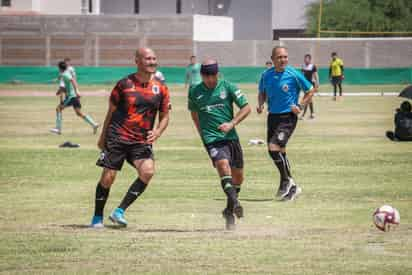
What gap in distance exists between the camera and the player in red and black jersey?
37.6 ft

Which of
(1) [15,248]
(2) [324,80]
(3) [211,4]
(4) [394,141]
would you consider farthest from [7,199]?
(3) [211,4]

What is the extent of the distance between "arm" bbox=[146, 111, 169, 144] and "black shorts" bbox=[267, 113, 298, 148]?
12.2 feet

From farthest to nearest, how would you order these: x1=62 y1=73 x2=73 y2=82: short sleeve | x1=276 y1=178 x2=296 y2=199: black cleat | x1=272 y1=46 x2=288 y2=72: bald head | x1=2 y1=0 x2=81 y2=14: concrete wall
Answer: x1=2 y1=0 x2=81 y2=14: concrete wall < x1=62 y1=73 x2=73 y2=82: short sleeve < x1=272 y1=46 x2=288 y2=72: bald head < x1=276 y1=178 x2=296 y2=199: black cleat

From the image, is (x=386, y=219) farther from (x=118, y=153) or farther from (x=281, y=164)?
(x=281, y=164)

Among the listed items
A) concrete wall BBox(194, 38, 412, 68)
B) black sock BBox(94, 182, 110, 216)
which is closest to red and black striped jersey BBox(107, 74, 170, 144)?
black sock BBox(94, 182, 110, 216)

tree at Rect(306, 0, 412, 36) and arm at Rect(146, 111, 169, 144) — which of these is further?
tree at Rect(306, 0, 412, 36)

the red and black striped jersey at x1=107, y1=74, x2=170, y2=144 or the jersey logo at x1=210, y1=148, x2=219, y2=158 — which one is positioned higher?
the red and black striped jersey at x1=107, y1=74, x2=170, y2=144

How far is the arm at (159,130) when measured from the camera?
1156 cm

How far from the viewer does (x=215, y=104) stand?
479 inches

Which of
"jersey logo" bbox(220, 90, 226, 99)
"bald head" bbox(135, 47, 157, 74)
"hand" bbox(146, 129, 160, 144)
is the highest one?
"bald head" bbox(135, 47, 157, 74)

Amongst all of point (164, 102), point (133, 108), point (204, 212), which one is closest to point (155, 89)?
point (164, 102)

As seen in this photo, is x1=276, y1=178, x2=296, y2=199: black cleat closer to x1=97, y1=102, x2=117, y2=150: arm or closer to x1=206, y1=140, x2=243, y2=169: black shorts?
x1=206, y1=140, x2=243, y2=169: black shorts

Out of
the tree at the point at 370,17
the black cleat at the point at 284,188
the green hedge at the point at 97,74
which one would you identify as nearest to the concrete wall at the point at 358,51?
the green hedge at the point at 97,74

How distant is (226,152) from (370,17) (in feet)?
224
